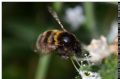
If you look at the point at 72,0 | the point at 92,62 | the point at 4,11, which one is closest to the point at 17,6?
the point at 4,11

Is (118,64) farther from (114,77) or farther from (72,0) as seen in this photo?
(72,0)

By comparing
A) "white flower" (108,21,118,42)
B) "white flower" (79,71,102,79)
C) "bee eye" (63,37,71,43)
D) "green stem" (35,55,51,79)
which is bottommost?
"white flower" (79,71,102,79)

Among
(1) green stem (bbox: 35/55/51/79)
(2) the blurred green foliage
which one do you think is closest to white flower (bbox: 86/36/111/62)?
(2) the blurred green foliage

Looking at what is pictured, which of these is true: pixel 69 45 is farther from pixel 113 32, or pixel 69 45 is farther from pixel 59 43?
pixel 113 32

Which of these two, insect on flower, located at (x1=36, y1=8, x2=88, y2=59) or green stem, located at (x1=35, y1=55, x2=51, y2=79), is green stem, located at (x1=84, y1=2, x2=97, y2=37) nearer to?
insect on flower, located at (x1=36, y1=8, x2=88, y2=59)

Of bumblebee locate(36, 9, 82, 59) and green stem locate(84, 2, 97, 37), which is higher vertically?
green stem locate(84, 2, 97, 37)

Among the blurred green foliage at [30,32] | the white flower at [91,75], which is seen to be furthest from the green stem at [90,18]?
the white flower at [91,75]
